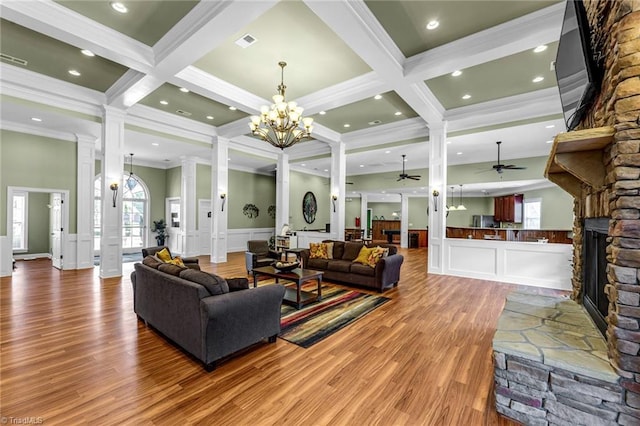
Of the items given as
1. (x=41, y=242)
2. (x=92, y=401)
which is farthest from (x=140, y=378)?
(x=41, y=242)

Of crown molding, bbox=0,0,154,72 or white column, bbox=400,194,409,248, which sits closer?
crown molding, bbox=0,0,154,72

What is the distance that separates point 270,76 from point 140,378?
14.9ft

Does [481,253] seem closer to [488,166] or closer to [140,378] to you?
[488,166]

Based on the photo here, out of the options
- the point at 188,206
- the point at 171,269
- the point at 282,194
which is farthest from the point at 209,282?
the point at 188,206

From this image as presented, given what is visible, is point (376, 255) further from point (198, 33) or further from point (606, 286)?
point (198, 33)

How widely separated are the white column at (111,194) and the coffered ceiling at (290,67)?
0.40 metres

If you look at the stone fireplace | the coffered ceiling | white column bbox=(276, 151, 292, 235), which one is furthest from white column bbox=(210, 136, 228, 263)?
the stone fireplace

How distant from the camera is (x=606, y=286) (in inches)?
76.9

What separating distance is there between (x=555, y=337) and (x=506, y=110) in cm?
502

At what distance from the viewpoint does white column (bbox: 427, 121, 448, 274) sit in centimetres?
659

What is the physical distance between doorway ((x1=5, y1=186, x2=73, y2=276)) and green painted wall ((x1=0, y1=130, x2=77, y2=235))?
10 cm

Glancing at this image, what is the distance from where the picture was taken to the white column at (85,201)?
696cm

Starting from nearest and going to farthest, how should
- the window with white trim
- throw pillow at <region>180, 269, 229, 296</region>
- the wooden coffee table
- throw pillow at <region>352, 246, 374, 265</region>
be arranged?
1. throw pillow at <region>180, 269, 229, 296</region>
2. the wooden coffee table
3. throw pillow at <region>352, 246, 374, 265</region>
4. the window with white trim

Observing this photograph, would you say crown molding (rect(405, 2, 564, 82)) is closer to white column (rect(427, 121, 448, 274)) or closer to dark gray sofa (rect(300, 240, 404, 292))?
white column (rect(427, 121, 448, 274))
